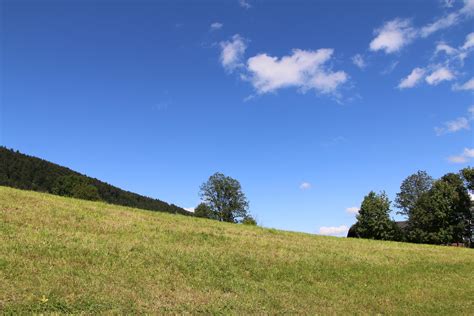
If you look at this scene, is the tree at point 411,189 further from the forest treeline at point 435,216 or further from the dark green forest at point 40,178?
the dark green forest at point 40,178

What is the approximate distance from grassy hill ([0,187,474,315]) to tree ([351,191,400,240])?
5680 centimetres

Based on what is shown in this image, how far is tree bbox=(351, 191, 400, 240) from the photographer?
8019 centimetres

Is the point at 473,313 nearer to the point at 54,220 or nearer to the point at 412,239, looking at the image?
the point at 54,220

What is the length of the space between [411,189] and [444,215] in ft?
68.8

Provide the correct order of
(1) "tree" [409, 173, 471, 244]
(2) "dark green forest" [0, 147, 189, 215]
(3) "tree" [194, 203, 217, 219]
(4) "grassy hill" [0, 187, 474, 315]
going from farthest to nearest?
(2) "dark green forest" [0, 147, 189, 215] → (3) "tree" [194, 203, 217, 219] → (1) "tree" [409, 173, 471, 244] → (4) "grassy hill" [0, 187, 474, 315]

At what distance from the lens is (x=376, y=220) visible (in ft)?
265

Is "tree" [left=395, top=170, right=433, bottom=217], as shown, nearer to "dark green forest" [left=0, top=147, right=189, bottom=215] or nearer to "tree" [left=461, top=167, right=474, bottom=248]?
"tree" [left=461, top=167, right=474, bottom=248]

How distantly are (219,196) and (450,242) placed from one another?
55727 millimetres

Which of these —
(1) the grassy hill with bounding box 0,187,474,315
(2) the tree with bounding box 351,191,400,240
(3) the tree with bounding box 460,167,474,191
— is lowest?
(1) the grassy hill with bounding box 0,187,474,315

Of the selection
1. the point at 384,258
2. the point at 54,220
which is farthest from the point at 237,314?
the point at 384,258

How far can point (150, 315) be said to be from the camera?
10734 millimetres

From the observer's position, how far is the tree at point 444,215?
76.9m

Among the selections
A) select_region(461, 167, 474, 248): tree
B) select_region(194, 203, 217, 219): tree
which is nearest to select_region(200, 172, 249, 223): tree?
select_region(194, 203, 217, 219): tree

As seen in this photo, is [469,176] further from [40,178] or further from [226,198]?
[40,178]
